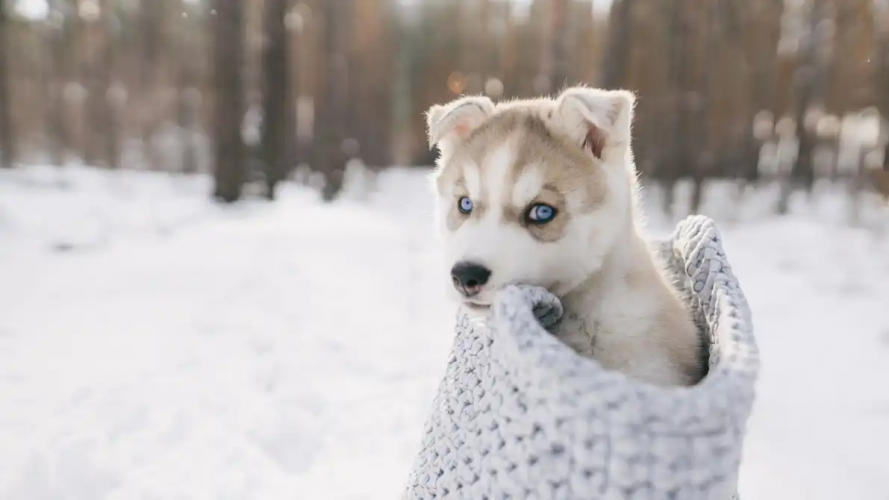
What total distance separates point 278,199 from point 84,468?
29.6 feet

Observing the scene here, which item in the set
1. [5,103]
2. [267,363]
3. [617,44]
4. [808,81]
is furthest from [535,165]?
[5,103]

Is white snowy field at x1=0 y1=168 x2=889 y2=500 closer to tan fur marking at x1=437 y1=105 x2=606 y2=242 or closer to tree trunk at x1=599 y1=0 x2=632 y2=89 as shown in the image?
tan fur marking at x1=437 y1=105 x2=606 y2=242

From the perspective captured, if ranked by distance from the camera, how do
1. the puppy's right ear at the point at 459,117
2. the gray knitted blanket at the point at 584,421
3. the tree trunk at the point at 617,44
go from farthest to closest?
the tree trunk at the point at 617,44 < the puppy's right ear at the point at 459,117 < the gray knitted blanket at the point at 584,421

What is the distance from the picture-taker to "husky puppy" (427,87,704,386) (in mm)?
1697

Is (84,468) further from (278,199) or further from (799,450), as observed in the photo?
(278,199)

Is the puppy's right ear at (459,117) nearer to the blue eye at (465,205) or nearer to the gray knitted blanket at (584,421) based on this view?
the blue eye at (465,205)

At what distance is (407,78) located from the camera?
3291 cm

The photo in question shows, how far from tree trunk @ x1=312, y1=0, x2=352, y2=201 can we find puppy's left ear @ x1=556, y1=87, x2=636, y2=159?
11.6 m

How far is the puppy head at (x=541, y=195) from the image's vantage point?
5.87ft

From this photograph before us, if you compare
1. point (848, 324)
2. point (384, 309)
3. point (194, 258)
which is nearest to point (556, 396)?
point (384, 309)

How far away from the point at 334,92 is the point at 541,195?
1331 centimetres

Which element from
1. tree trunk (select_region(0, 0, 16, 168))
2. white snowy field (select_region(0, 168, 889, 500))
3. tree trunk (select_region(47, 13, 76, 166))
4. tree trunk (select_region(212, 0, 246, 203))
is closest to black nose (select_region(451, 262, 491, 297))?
white snowy field (select_region(0, 168, 889, 500))

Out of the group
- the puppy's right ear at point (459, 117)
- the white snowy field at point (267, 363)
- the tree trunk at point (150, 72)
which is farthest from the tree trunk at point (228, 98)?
the tree trunk at point (150, 72)

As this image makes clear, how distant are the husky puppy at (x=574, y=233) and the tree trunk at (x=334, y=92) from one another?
11589 millimetres
